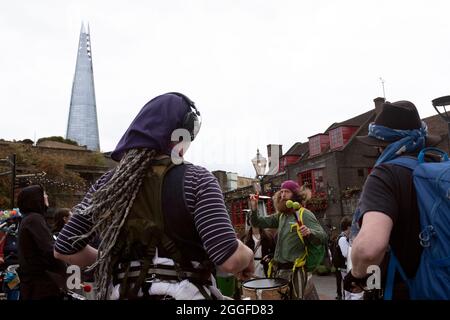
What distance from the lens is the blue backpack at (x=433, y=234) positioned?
1.80 m

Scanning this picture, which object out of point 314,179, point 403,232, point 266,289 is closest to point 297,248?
point 266,289

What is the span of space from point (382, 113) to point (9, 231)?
5.92m

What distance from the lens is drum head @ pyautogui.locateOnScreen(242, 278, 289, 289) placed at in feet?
13.7

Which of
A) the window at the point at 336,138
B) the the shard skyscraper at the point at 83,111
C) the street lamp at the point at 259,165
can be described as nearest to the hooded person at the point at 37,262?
the street lamp at the point at 259,165

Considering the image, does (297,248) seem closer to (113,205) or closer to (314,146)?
(113,205)

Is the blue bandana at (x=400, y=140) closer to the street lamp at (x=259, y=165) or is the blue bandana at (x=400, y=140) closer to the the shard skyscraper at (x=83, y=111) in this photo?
the street lamp at (x=259, y=165)

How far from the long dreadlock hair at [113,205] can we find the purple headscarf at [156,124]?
0.05m

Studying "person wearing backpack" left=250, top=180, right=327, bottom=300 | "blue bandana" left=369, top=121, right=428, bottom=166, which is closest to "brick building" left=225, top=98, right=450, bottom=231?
"person wearing backpack" left=250, top=180, right=327, bottom=300

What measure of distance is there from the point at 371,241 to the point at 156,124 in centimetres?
113

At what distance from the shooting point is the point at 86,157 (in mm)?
38344

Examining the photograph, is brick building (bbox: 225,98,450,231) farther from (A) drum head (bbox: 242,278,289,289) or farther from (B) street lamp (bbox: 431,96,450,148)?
(A) drum head (bbox: 242,278,289,289)

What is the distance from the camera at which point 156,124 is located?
1.93 meters

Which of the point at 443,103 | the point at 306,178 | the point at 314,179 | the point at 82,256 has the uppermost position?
the point at 306,178

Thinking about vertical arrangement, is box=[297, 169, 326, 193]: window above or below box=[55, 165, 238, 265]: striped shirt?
above
